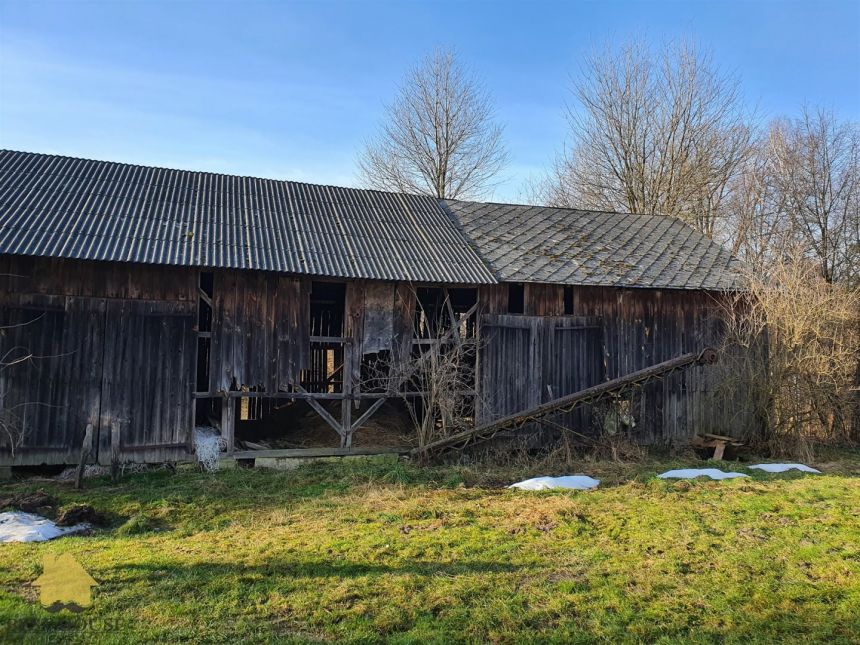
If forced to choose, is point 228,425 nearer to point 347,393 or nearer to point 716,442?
point 347,393

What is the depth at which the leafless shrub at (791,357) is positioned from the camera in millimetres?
12883

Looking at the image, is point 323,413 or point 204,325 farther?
point 204,325

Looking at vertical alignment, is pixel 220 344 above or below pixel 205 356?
above

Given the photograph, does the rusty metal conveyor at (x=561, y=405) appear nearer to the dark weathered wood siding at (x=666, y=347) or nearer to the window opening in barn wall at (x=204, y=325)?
the dark weathered wood siding at (x=666, y=347)

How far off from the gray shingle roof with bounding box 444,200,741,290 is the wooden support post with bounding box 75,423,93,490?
25.7 feet

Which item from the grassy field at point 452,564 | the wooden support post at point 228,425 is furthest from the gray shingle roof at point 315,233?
the grassy field at point 452,564

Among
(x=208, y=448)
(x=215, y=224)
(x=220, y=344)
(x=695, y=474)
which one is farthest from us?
(x=215, y=224)

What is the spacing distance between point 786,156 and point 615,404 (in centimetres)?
1752

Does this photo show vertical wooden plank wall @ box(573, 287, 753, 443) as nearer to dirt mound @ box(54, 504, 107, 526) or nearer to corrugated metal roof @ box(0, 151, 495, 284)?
corrugated metal roof @ box(0, 151, 495, 284)

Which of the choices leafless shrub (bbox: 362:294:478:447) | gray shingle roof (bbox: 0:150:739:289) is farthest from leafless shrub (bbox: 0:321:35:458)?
leafless shrub (bbox: 362:294:478:447)

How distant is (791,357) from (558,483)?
6.61m

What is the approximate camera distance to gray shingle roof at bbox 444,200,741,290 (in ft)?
43.9

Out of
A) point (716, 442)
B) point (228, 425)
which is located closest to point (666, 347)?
point (716, 442)

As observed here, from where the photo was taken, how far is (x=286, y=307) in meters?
11.5
